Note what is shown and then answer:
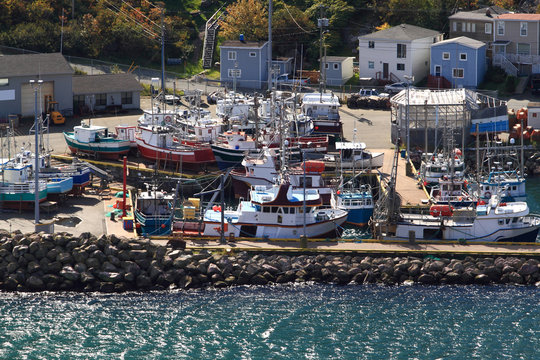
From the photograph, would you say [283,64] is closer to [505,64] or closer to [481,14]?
[481,14]

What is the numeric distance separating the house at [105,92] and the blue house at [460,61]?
21244 mm

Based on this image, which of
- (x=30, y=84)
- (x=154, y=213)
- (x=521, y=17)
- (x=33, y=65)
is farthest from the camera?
(x=521, y=17)

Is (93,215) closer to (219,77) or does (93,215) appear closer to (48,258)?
(48,258)

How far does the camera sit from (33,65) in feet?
A: 220

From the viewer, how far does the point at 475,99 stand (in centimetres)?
6525

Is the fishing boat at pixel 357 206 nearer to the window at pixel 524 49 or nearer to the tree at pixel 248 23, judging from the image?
the window at pixel 524 49

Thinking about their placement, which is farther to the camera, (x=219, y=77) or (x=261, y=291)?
(x=219, y=77)

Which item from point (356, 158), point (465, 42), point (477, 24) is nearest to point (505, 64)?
point (465, 42)

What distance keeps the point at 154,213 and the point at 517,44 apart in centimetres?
3788

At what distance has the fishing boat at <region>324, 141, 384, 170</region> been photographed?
5700 centimetres

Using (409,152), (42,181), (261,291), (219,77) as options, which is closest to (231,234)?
(261,291)

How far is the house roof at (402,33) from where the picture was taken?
249 feet

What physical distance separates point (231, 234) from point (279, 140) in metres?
13.7

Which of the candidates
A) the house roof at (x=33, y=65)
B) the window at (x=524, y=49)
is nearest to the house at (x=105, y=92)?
the house roof at (x=33, y=65)
